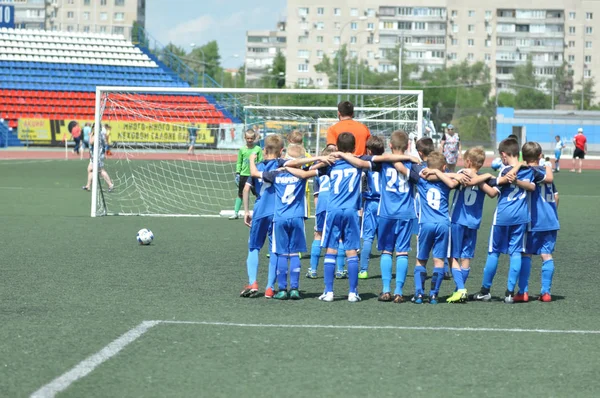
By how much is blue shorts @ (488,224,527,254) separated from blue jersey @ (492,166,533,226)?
83mm

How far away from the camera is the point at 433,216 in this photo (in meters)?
8.38

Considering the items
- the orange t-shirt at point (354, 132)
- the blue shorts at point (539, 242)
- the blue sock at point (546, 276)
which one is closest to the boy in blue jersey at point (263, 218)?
the orange t-shirt at point (354, 132)

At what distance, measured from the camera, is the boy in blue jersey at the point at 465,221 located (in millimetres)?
8502

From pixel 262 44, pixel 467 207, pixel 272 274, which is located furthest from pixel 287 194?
pixel 262 44

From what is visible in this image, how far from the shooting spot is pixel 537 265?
11.4 m

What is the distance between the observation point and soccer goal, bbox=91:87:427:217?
1731cm

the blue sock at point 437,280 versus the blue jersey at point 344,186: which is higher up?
the blue jersey at point 344,186

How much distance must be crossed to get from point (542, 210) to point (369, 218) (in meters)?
2.15

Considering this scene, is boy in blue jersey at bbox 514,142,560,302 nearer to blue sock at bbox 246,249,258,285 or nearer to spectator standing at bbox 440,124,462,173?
blue sock at bbox 246,249,258,285

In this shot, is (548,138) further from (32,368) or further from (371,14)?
(371,14)

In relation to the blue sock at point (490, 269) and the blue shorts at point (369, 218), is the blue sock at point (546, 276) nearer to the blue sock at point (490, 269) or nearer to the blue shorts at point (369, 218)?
the blue sock at point (490, 269)

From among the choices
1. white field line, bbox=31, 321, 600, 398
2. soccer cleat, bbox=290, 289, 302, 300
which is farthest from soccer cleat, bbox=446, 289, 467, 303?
soccer cleat, bbox=290, 289, 302, 300

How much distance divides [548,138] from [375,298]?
55.1 metres

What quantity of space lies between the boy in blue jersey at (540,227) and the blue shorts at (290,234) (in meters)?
2.00
